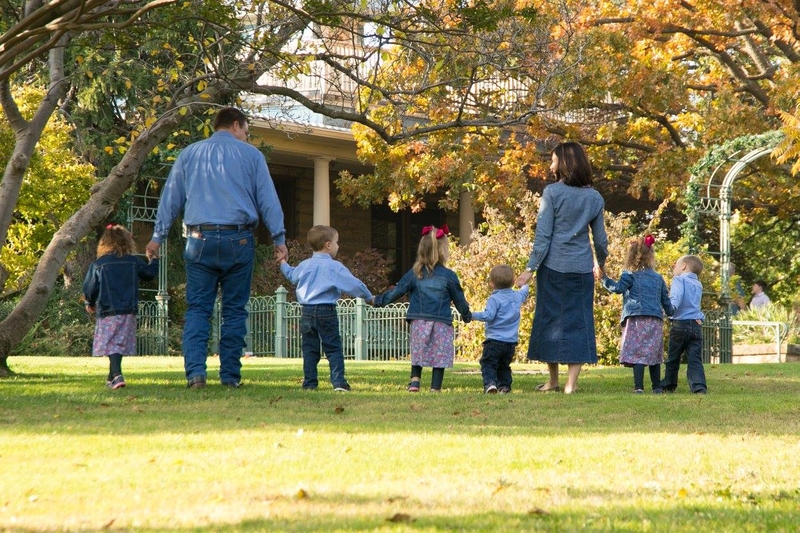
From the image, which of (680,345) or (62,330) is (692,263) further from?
(62,330)

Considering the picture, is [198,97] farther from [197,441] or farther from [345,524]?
[345,524]

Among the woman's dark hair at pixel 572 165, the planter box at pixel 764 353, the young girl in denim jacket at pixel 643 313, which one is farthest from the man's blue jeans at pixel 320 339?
the planter box at pixel 764 353

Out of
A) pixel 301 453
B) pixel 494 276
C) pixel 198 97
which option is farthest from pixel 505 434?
pixel 198 97

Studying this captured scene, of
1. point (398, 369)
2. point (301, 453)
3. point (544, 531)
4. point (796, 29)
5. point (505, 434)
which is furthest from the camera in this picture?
point (796, 29)

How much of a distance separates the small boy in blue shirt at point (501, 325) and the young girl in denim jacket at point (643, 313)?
976 mm

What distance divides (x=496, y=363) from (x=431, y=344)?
1.86ft

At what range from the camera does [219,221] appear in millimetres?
8164

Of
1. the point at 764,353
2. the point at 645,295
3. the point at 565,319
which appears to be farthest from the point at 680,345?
the point at 764,353

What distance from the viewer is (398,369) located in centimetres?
1266

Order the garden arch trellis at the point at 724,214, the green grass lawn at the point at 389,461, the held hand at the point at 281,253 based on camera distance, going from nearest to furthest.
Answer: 1. the green grass lawn at the point at 389,461
2. the held hand at the point at 281,253
3. the garden arch trellis at the point at 724,214

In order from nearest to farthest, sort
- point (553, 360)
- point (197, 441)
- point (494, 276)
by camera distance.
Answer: point (197, 441) < point (553, 360) < point (494, 276)

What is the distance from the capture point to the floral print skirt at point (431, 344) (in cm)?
908

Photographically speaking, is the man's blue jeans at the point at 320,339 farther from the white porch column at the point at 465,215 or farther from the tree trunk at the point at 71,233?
the white porch column at the point at 465,215

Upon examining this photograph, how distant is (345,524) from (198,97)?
7.90 metres
